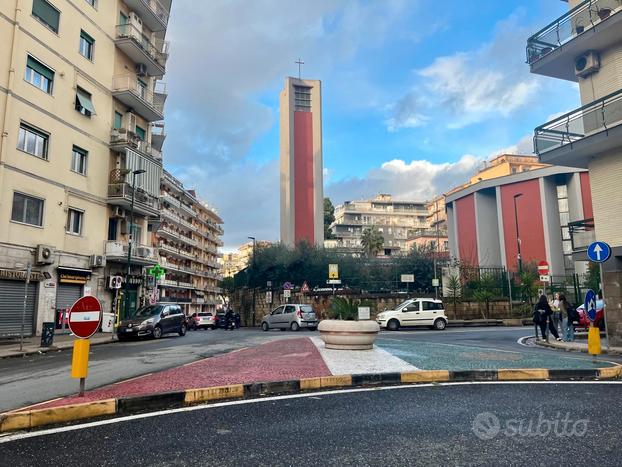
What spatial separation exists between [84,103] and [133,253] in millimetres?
8697

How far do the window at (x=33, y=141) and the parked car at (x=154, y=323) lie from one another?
881 centimetres

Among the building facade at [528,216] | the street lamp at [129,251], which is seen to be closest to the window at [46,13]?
the street lamp at [129,251]

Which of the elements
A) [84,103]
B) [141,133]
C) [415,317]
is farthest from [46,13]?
[415,317]

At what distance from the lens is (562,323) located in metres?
16.2

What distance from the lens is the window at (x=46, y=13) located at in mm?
21562

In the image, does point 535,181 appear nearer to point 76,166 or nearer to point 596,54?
point 596,54

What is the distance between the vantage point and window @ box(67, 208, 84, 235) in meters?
23.4

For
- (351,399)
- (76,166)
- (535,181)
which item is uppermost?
(535,181)

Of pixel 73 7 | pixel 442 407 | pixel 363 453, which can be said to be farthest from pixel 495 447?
pixel 73 7

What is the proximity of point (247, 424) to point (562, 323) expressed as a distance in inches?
585

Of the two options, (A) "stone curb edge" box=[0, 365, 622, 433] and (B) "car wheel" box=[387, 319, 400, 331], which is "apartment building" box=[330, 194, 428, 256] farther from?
(A) "stone curb edge" box=[0, 365, 622, 433]

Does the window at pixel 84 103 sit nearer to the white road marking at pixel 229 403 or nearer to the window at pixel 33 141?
the window at pixel 33 141

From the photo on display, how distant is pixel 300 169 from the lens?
51.2 metres

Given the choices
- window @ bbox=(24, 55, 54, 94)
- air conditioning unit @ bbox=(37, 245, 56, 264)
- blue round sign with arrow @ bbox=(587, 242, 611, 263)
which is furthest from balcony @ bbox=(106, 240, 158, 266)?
blue round sign with arrow @ bbox=(587, 242, 611, 263)
